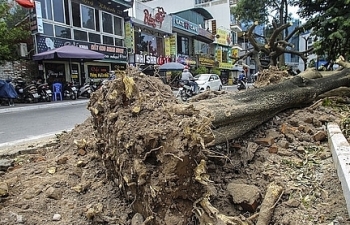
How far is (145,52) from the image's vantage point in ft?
70.9

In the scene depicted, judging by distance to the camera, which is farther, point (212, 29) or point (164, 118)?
point (212, 29)

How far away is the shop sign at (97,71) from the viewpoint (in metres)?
16.8

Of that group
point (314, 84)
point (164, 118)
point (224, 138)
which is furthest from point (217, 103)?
point (314, 84)

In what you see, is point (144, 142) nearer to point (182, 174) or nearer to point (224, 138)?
point (182, 174)

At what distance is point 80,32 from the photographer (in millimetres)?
16062

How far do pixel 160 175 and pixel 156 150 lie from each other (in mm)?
162

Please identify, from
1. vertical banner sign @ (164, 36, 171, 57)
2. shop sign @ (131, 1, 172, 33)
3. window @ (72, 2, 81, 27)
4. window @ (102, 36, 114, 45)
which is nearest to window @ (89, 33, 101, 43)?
window @ (102, 36, 114, 45)

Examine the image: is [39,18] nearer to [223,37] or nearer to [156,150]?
[156,150]

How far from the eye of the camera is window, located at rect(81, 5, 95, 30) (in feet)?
53.8

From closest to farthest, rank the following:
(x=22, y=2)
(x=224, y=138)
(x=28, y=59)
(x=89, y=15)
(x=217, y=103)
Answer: (x=224, y=138) → (x=217, y=103) → (x=22, y=2) → (x=28, y=59) → (x=89, y=15)

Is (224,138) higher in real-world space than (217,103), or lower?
lower

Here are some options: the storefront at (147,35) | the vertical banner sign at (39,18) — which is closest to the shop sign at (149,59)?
the storefront at (147,35)

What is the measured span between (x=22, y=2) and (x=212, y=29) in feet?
77.4


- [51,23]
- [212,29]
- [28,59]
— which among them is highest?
[212,29]
